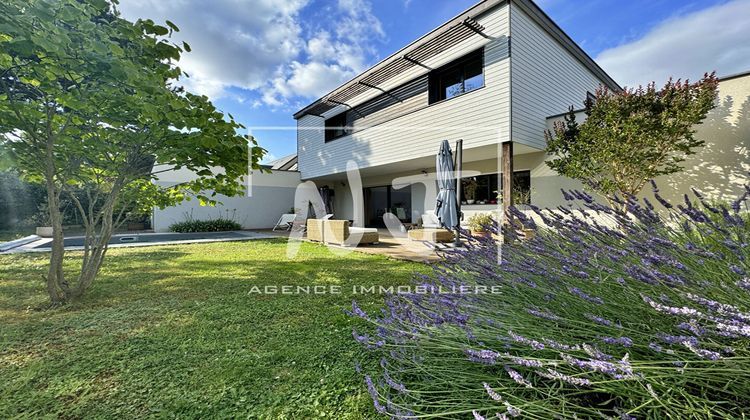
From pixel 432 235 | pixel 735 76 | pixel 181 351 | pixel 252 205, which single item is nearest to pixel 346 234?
pixel 432 235

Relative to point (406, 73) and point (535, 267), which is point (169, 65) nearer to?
point (535, 267)

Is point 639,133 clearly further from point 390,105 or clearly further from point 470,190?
point 390,105

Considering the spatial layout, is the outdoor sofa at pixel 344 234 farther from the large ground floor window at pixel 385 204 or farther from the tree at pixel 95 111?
the large ground floor window at pixel 385 204

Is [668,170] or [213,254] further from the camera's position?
[213,254]

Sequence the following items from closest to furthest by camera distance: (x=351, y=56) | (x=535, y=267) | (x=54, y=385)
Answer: (x=535, y=267), (x=54, y=385), (x=351, y=56)

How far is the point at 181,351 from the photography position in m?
2.63

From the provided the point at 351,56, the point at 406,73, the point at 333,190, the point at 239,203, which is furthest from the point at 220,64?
the point at 333,190

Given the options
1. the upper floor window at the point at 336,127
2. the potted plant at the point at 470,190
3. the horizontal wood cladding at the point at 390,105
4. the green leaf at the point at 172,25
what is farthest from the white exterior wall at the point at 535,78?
the upper floor window at the point at 336,127

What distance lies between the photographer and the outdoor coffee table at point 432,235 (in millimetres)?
8738

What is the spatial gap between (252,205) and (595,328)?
17.2m

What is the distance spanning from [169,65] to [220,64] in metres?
8.02

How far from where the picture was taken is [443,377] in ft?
6.00

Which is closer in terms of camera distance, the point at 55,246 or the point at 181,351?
the point at 181,351

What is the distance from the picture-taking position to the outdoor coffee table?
8.74 m
